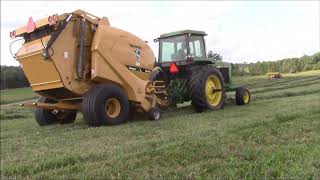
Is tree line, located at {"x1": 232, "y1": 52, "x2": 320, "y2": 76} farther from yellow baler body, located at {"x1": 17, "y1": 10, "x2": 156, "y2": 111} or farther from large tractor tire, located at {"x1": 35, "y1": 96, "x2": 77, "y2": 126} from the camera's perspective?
large tractor tire, located at {"x1": 35, "y1": 96, "x2": 77, "y2": 126}

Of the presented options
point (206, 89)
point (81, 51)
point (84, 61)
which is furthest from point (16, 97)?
point (81, 51)

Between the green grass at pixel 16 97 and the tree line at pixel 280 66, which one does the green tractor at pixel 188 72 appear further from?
the green grass at pixel 16 97

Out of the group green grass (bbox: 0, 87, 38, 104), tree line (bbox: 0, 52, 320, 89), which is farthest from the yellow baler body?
green grass (bbox: 0, 87, 38, 104)

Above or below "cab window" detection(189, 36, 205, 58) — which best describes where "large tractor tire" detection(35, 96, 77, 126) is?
below

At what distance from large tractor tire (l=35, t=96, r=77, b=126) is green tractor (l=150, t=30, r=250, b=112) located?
2.37m

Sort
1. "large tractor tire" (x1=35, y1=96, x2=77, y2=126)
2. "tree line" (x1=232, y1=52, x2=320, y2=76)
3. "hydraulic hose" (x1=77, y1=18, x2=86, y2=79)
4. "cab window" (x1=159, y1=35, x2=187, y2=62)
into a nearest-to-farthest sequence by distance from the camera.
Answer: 1. "hydraulic hose" (x1=77, y1=18, x2=86, y2=79)
2. "tree line" (x1=232, y1=52, x2=320, y2=76)
3. "large tractor tire" (x1=35, y1=96, x2=77, y2=126)
4. "cab window" (x1=159, y1=35, x2=187, y2=62)

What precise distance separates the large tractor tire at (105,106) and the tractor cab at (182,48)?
2.97m

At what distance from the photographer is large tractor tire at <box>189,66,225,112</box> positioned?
1289 centimetres

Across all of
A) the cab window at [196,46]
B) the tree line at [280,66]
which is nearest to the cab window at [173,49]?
the cab window at [196,46]

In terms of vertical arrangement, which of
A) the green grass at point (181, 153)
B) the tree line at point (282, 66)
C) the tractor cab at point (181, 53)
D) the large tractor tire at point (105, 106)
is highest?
the tractor cab at point (181, 53)

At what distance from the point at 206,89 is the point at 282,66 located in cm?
267

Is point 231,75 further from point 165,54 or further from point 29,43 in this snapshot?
point 29,43

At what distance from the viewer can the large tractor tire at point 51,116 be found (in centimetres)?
1238

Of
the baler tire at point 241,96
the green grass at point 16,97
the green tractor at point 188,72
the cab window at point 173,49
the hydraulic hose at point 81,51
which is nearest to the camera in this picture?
the hydraulic hose at point 81,51
